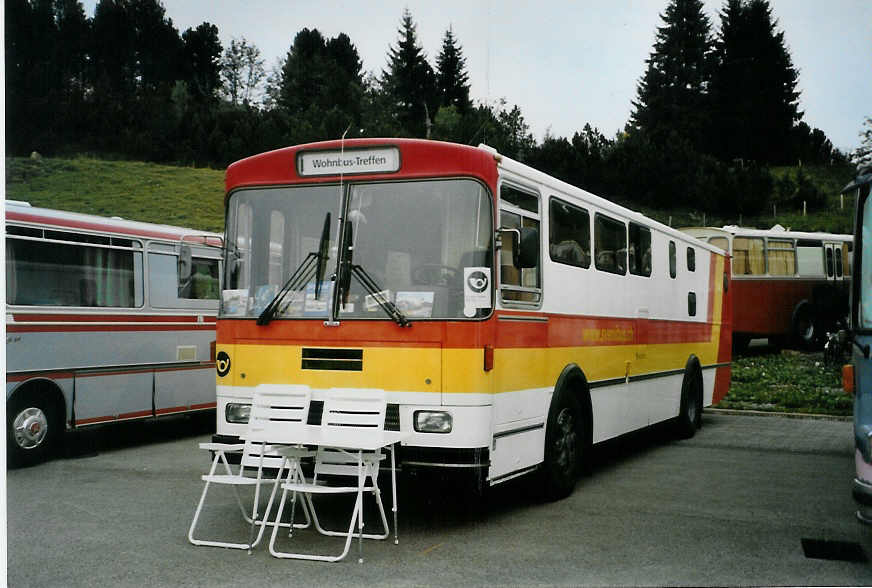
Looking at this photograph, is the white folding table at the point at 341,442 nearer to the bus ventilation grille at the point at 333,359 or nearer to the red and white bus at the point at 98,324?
the bus ventilation grille at the point at 333,359

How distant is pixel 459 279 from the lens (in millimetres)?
7105

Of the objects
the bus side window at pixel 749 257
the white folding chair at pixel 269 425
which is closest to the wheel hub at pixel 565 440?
the white folding chair at pixel 269 425

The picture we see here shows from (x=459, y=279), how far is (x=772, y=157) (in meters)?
6.48

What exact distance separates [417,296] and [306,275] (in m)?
0.94

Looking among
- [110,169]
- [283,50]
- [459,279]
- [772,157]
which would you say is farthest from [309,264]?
[110,169]

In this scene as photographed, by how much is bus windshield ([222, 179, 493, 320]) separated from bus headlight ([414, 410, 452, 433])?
0.70 m

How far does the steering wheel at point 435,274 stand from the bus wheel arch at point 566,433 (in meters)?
1.79

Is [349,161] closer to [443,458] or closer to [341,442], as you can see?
[341,442]

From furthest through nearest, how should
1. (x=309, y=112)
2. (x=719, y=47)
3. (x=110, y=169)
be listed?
(x=110, y=169), (x=309, y=112), (x=719, y=47)

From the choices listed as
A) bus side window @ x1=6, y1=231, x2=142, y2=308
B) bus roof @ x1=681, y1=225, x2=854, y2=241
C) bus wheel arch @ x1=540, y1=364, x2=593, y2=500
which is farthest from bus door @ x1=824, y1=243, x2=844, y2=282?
bus side window @ x1=6, y1=231, x2=142, y2=308

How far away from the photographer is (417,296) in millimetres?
7172

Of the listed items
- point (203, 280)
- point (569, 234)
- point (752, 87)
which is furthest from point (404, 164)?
point (203, 280)

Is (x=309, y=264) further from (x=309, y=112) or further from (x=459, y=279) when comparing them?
(x=309, y=112)

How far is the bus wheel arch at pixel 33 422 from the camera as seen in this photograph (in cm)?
1025
